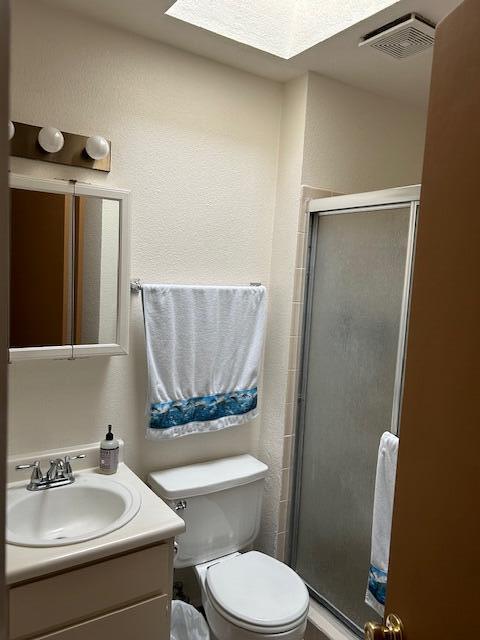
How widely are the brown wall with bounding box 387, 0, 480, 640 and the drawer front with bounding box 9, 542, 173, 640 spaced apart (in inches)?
35.0

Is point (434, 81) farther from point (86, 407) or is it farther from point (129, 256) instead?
point (86, 407)

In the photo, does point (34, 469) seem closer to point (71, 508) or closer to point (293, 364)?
point (71, 508)

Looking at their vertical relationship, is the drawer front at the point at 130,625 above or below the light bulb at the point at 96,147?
below

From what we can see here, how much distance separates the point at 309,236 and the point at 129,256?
79 cm

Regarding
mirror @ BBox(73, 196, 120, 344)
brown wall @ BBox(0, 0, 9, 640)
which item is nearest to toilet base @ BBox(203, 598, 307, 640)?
mirror @ BBox(73, 196, 120, 344)

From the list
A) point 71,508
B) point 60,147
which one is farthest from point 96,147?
point 71,508

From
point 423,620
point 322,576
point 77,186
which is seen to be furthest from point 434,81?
point 322,576

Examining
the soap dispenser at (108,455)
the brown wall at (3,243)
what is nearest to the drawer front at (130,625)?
the soap dispenser at (108,455)

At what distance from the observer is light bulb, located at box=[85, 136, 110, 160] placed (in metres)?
1.70

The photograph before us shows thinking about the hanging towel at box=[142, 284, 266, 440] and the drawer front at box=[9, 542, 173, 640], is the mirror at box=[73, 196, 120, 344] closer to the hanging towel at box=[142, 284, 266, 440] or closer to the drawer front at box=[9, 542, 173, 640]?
the hanging towel at box=[142, 284, 266, 440]

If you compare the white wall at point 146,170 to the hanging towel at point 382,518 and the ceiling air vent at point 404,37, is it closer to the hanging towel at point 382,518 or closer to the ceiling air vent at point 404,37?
the ceiling air vent at point 404,37

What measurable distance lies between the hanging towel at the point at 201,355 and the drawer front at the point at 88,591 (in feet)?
1.72

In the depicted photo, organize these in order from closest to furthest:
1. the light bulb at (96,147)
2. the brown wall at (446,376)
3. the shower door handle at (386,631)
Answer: the brown wall at (446,376)
the shower door handle at (386,631)
the light bulb at (96,147)

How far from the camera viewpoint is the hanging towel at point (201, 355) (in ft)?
6.26
